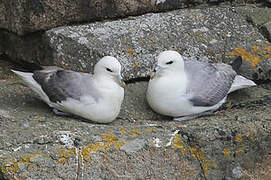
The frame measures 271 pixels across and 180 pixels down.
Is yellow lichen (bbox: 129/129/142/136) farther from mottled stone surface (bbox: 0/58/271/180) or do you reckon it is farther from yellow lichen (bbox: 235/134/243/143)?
yellow lichen (bbox: 235/134/243/143)

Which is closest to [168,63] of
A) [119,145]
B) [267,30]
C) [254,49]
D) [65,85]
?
[65,85]

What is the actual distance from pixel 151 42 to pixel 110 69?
2.79ft

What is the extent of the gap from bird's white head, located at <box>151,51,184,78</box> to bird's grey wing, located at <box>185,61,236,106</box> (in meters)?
0.13

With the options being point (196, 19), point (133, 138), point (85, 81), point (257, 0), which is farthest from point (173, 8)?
point (133, 138)

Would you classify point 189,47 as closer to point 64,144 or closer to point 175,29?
point 175,29

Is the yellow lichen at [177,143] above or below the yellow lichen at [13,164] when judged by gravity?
below

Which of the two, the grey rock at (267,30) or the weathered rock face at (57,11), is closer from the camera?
the weathered rock face at (57,11)

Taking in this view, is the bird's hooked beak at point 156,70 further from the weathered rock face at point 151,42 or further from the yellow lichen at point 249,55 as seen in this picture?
the yellow lichen at point 249,55

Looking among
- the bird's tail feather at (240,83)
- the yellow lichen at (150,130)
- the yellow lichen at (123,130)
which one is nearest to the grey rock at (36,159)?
the yellow lichen at (123,130)

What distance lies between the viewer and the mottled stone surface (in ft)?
11.8

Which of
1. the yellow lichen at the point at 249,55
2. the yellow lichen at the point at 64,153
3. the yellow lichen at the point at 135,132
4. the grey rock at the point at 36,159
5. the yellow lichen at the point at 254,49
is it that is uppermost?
the yellow lichen at the point at 254,49

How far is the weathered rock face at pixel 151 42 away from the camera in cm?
477

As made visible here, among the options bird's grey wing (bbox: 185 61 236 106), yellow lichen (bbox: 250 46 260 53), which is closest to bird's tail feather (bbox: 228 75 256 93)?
bird's grey wing (bbox: 185 61 236 106)

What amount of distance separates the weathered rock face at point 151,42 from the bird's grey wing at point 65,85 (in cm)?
47
